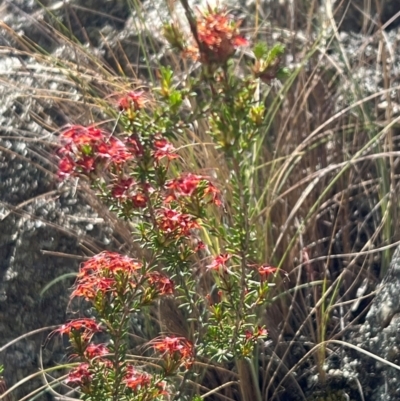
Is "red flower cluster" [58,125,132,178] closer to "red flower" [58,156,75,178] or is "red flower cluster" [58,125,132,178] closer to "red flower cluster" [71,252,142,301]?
"red flower" [58,156,75,178]

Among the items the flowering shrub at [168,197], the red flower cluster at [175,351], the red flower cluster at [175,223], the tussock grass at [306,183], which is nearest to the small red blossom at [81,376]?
the flowering shrub at [168,197]

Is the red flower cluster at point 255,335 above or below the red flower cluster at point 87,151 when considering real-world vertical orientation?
below

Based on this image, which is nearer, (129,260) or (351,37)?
(129,260)

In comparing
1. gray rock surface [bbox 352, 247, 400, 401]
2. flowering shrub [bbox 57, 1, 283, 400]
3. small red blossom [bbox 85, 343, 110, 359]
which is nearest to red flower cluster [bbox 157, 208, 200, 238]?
flowering shrub [bbox 57, 1, 283, 400]

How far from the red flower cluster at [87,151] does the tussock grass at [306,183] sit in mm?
558

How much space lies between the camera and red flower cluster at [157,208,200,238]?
1399 millimetres

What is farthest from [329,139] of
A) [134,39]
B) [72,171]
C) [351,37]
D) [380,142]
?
[72,171]

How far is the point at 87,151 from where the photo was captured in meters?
1.34

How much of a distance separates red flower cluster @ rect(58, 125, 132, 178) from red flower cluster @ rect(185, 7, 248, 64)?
24 centimetres

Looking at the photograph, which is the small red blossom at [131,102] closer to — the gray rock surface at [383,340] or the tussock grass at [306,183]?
the tussock grass at [306,183]

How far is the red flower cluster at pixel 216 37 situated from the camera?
117cm

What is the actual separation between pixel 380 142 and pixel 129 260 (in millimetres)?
1159

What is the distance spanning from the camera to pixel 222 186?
7.11 ft

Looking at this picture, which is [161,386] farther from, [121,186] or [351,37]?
[351,37]
